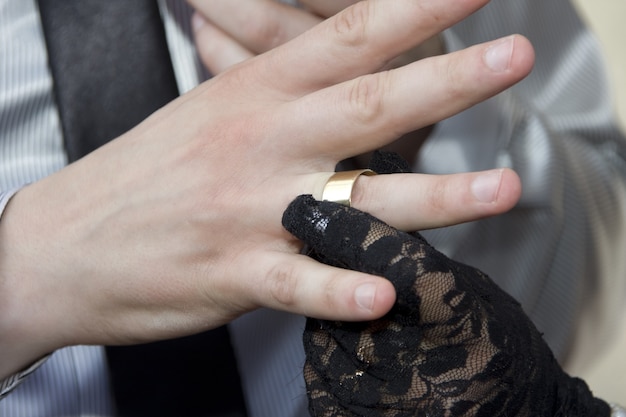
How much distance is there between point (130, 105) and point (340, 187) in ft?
0.95

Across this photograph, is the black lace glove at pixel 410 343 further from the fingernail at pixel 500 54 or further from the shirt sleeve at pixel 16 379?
the shirt sleeve at pixel 16 379

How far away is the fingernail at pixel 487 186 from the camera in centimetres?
43

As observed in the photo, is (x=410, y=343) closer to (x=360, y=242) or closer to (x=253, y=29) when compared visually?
(x=360, y=242)

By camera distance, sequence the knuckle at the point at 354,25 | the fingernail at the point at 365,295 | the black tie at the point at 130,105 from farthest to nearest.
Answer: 1. the black tie at the point at 130,105
2. the knuckle at the point at 354,25
3. the fingernail at the point at 365,295

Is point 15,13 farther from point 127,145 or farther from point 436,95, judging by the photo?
point 436,95

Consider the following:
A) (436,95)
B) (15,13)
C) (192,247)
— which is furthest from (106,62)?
(436,95)

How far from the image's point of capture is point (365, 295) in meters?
0.42

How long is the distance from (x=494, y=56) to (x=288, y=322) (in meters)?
0.36

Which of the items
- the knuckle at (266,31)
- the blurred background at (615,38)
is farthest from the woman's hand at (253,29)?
the blurred background at (615,38)

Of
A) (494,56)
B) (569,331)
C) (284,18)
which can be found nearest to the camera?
(494,56)

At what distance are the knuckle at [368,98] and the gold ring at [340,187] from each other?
41 mm

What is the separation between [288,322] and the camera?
2.30 ft

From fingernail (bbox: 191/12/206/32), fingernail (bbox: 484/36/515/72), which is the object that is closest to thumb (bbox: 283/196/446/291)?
fingernail (bbox: 484/36/515/72)

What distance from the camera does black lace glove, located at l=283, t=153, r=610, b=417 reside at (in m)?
0.44
